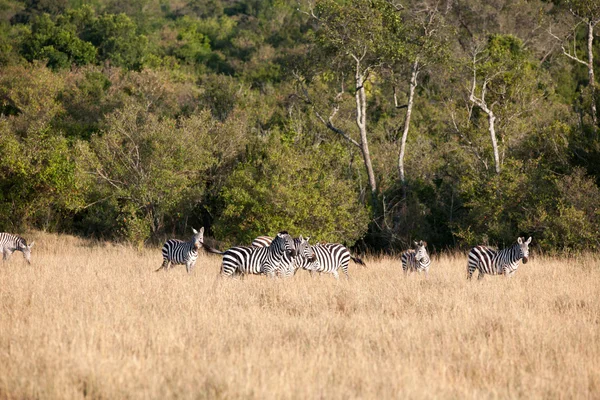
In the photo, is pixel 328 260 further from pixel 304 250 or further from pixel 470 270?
pixel 470 270

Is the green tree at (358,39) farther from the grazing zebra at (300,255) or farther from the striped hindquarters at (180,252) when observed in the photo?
the grazing zebra at (300,255)

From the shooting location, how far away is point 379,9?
27.8m

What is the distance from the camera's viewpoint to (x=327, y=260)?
1706 centimetres

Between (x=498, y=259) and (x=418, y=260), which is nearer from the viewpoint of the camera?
(x=498, y=259)

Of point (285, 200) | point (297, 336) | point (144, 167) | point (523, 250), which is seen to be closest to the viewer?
point (297, 336)

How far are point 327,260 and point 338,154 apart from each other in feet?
38.5

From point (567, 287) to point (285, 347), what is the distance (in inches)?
284

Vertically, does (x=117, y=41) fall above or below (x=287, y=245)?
above

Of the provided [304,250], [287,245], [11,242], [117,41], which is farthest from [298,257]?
[117,41]

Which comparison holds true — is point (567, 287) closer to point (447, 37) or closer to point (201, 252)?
point (201, 252)

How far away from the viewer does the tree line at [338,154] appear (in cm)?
2325

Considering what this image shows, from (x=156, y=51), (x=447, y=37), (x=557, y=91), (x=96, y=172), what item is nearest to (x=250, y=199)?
(x=96, y=172)

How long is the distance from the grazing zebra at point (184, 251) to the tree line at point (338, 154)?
5688 mm

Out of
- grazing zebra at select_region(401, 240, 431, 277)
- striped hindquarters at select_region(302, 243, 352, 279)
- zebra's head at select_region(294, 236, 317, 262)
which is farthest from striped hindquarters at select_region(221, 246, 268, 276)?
grazing zebra at select_region(401, 240, 431, 277)
